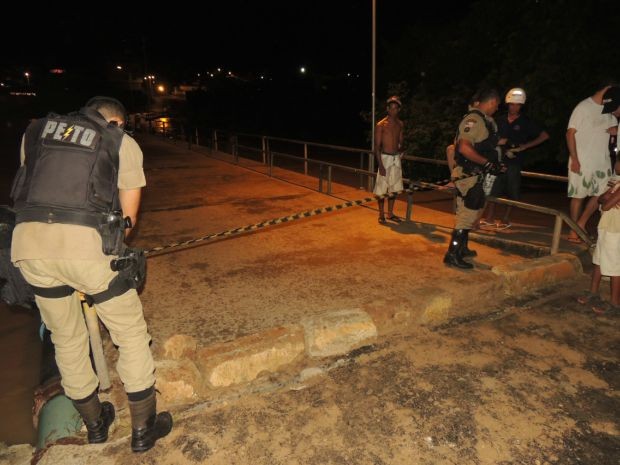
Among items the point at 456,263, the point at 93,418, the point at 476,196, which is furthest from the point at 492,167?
the point at 93,418

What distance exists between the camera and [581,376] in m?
3.00

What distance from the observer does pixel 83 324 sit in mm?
2613

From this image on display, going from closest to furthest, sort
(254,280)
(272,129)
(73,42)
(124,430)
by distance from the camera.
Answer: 1. (124,430)
2. (254,280)
3. (272,129)
4. (73,42)

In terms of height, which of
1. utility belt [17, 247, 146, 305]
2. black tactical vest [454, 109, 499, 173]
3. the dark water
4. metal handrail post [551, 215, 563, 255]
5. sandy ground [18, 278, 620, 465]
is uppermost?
black tactical vest [454, 109, 499, 173]

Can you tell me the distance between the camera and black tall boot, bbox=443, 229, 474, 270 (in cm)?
457

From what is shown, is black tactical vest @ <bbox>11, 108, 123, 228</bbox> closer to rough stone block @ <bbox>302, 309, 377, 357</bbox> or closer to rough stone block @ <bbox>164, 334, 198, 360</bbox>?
rough stone block @ <bbox>164, 334, 198, 360</bbox>

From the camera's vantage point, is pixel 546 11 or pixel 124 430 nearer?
pixel 124 430

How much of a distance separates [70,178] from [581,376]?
11.1ft

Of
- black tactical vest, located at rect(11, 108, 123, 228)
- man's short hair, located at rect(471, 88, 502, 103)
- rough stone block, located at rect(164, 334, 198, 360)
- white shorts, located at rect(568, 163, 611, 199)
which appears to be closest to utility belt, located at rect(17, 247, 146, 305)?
black tactical vest, located at rect(11, 108, 123, 228)

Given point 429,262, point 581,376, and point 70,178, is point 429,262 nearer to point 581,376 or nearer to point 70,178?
point 581,376

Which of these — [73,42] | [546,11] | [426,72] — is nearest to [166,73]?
[73,42]

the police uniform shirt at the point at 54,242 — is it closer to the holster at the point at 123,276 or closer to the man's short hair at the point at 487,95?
the holster at the point at 123,276

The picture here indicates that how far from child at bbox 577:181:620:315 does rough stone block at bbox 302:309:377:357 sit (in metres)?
2.05

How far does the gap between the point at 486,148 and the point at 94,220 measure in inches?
141
